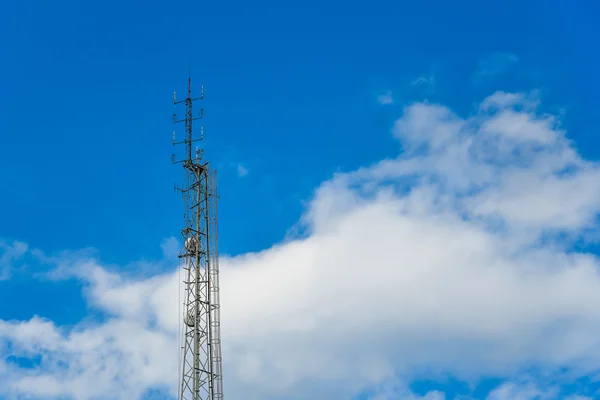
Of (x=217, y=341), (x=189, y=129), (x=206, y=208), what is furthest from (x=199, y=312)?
(x=189, y=129)

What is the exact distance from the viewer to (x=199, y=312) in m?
65.9

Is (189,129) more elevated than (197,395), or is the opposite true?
(189,129)

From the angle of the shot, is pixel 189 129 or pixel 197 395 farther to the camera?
pixel 189 129

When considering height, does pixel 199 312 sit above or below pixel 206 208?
below

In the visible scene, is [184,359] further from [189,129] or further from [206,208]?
[189,129]

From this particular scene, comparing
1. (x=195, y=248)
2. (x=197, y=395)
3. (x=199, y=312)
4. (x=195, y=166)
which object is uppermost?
(x=195, y=166)

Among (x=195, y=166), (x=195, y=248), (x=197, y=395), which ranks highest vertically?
(x=195, y=166)

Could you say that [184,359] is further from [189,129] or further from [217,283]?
[189,129]

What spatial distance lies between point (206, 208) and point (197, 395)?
13219 millimetres

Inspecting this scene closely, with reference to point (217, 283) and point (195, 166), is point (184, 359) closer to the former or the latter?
point (217, 283)

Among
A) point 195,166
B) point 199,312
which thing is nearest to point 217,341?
point 199,312

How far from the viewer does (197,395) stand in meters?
64.1

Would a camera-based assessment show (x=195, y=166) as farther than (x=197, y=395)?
Yes

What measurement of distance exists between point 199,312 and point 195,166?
10484mm
